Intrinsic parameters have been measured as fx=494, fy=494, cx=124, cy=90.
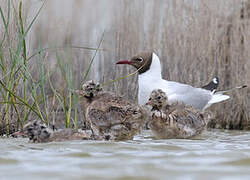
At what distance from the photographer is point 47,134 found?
453 cm

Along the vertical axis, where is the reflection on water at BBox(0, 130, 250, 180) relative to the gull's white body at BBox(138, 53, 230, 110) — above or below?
below

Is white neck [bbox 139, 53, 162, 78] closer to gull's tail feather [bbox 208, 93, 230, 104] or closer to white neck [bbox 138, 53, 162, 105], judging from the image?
white neck [bbox 138, 53, 162, 105]

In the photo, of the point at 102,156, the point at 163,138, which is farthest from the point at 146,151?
the point at 163,138

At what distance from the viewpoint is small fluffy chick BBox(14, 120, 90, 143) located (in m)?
4.48

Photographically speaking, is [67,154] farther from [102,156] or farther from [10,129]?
[10,129]

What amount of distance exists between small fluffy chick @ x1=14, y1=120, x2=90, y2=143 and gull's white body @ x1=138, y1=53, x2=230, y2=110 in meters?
1.75

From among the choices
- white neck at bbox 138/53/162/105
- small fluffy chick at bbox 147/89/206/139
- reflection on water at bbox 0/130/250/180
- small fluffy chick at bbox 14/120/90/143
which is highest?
white neck at bbox 138/53/162/105

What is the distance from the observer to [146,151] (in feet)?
12.1

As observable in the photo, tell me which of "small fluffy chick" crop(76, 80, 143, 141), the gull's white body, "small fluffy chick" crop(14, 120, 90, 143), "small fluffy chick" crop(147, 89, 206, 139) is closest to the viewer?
"small fluffy chick" crop(14, 120, 90, 143)

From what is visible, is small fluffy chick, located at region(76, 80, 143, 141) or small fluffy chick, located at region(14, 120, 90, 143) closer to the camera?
small fluffy chick, located at region(14, 120, 90, 143)

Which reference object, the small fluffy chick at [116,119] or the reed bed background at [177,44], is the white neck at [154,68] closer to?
the reed bed background at [177,44]

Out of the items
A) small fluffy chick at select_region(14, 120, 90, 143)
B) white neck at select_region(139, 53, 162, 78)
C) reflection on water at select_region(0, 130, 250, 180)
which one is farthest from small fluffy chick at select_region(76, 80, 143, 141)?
white neck at select_region(139, 53, 162, 78)

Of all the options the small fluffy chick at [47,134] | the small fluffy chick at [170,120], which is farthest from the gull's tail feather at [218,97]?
the small fluffy chick at [47,134]

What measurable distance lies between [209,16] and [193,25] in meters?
0.28
